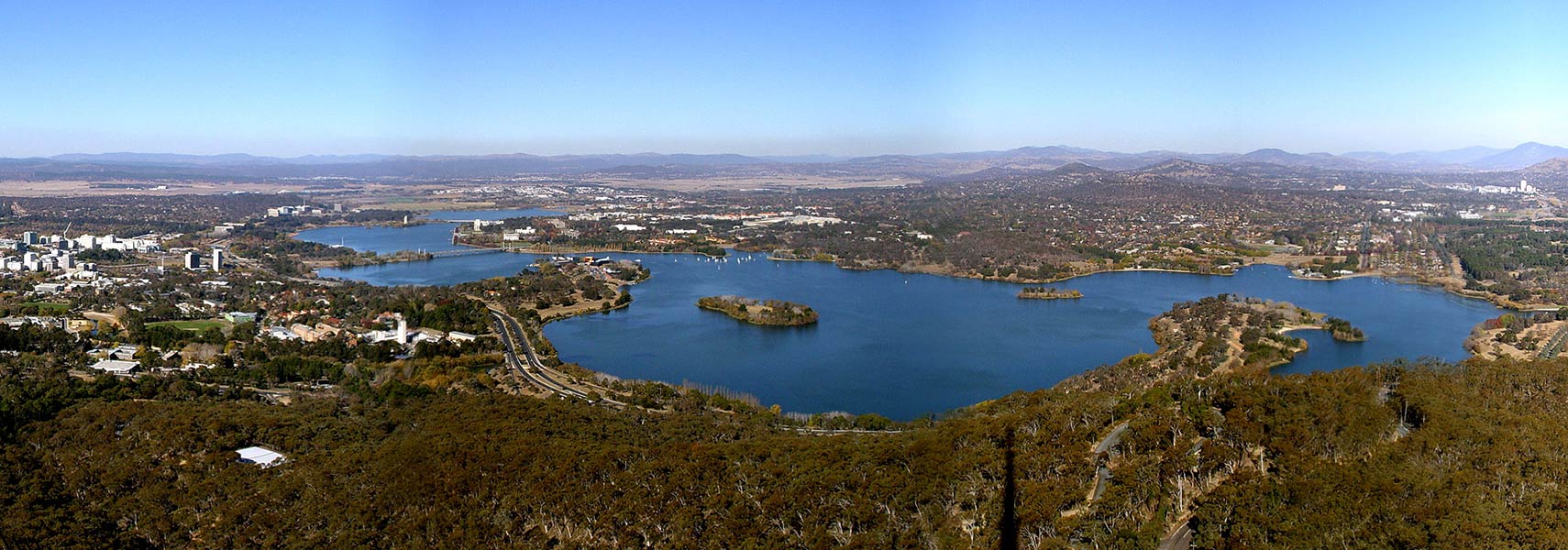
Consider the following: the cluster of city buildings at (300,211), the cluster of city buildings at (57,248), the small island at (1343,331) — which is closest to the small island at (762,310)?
the small island at (1343,331)

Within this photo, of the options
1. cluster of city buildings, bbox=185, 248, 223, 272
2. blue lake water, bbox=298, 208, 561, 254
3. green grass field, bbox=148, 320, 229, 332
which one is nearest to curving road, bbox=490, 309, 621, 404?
green grass field, bbox=148, 320, 229, 332

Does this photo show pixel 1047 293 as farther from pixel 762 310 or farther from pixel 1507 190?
pixel 1507 190

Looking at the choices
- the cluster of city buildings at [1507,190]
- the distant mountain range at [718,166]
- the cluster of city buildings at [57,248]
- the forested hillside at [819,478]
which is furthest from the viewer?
the distant mountain range at [718,166]

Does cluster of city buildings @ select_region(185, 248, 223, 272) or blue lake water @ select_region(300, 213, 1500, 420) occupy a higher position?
cluster of city buildings @ select_region(185, 248, 223, 272)

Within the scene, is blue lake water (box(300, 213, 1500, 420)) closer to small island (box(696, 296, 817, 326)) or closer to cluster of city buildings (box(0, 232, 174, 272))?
small island (box(696, 296, 817, 326))

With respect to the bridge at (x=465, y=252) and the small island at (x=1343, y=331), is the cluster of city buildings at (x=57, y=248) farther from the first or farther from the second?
the small island at (x=1343, y=331)

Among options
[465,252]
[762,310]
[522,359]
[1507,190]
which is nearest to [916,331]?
[762,310]
